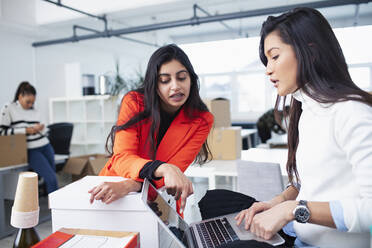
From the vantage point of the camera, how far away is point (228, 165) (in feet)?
9.66

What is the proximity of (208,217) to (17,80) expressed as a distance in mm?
5981

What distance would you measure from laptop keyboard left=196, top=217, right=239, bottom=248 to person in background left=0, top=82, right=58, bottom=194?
124 inches

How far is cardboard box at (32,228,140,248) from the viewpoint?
2.19 ft

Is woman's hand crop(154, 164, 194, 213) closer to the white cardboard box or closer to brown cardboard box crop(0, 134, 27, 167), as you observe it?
the white cardboard box

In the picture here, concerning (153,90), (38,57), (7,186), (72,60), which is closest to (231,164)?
(153,90)

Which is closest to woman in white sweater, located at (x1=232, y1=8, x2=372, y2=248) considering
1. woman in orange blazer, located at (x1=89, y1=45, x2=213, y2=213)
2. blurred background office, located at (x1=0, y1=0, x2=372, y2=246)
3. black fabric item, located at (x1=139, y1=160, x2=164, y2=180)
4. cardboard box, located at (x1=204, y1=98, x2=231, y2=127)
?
black fabric item, located at (x1=139, y1=160, x2=164, y2=180)

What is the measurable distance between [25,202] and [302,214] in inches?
24.9

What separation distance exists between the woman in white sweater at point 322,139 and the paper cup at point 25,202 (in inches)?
21.3

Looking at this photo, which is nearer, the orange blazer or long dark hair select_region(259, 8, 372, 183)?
long dark hair select_region(259, 8, 372, 183)

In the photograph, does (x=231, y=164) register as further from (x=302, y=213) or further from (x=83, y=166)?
(x=302, y=213)

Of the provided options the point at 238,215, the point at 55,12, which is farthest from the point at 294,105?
the point at 55,12

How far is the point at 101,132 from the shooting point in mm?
6266

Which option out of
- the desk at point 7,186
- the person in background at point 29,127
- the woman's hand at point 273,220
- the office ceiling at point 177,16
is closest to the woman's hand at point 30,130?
the person in background at point 29,127

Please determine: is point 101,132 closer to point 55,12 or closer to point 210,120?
point 55,12
